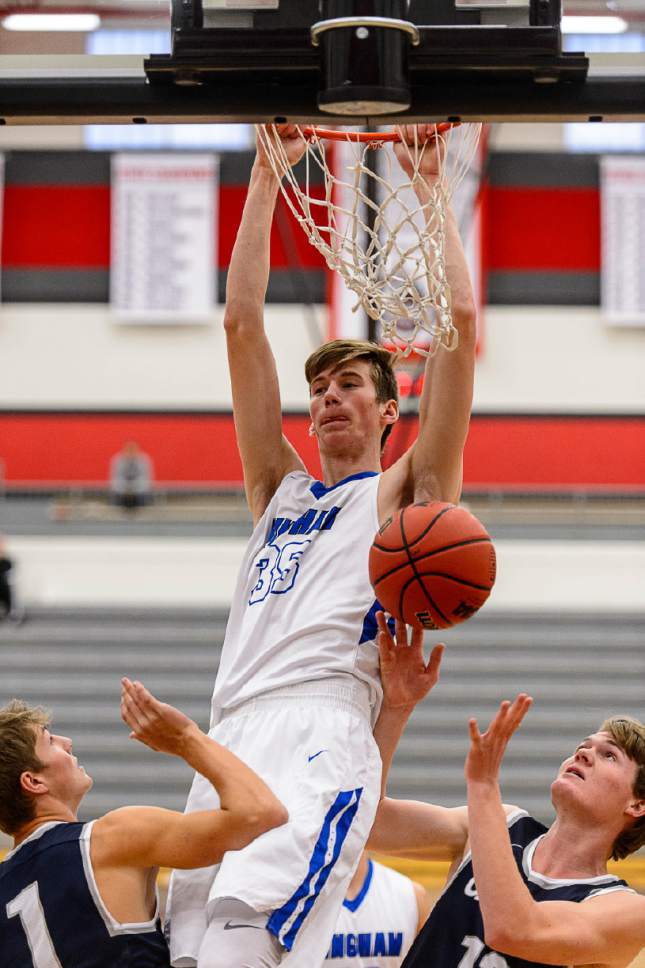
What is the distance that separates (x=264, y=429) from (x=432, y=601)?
0.88m

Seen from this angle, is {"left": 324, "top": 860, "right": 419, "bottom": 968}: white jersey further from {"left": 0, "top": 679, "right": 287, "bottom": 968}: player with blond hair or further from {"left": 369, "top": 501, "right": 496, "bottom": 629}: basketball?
{"left": 369, "top": 501, "right": 496, "bottom": 629}: basketball

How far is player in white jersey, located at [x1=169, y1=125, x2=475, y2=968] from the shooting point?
2.99m

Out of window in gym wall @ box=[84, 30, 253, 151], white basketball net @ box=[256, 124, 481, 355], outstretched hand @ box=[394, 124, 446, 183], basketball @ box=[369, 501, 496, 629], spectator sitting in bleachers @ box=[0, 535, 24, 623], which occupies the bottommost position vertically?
spectator sitting in bleachers @ box=[0, 535, 24, 623]

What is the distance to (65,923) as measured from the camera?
9.73 feet

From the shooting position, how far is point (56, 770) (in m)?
3.17

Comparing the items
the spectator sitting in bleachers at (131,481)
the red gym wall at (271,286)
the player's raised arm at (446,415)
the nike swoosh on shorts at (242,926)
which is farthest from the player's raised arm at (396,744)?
the red gym wall at (271,286)

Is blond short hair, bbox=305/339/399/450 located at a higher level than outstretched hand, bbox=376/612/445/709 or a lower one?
higher

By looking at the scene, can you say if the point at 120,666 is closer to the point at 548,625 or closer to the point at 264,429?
the point at 548,625

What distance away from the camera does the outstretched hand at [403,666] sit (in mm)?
3205

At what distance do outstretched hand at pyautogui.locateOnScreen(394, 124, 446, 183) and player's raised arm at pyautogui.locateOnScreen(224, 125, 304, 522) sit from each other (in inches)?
11.6

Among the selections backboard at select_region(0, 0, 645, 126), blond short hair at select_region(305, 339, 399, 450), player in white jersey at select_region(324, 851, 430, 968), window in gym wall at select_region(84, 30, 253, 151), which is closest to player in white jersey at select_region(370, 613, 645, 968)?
blond short hair at select_region(305, 339, 399, 450)

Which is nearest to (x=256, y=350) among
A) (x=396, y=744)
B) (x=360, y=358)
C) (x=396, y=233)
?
(x=360, y=358)

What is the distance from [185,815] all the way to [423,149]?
6.19ft

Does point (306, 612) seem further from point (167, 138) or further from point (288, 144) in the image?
point (167, 138)
